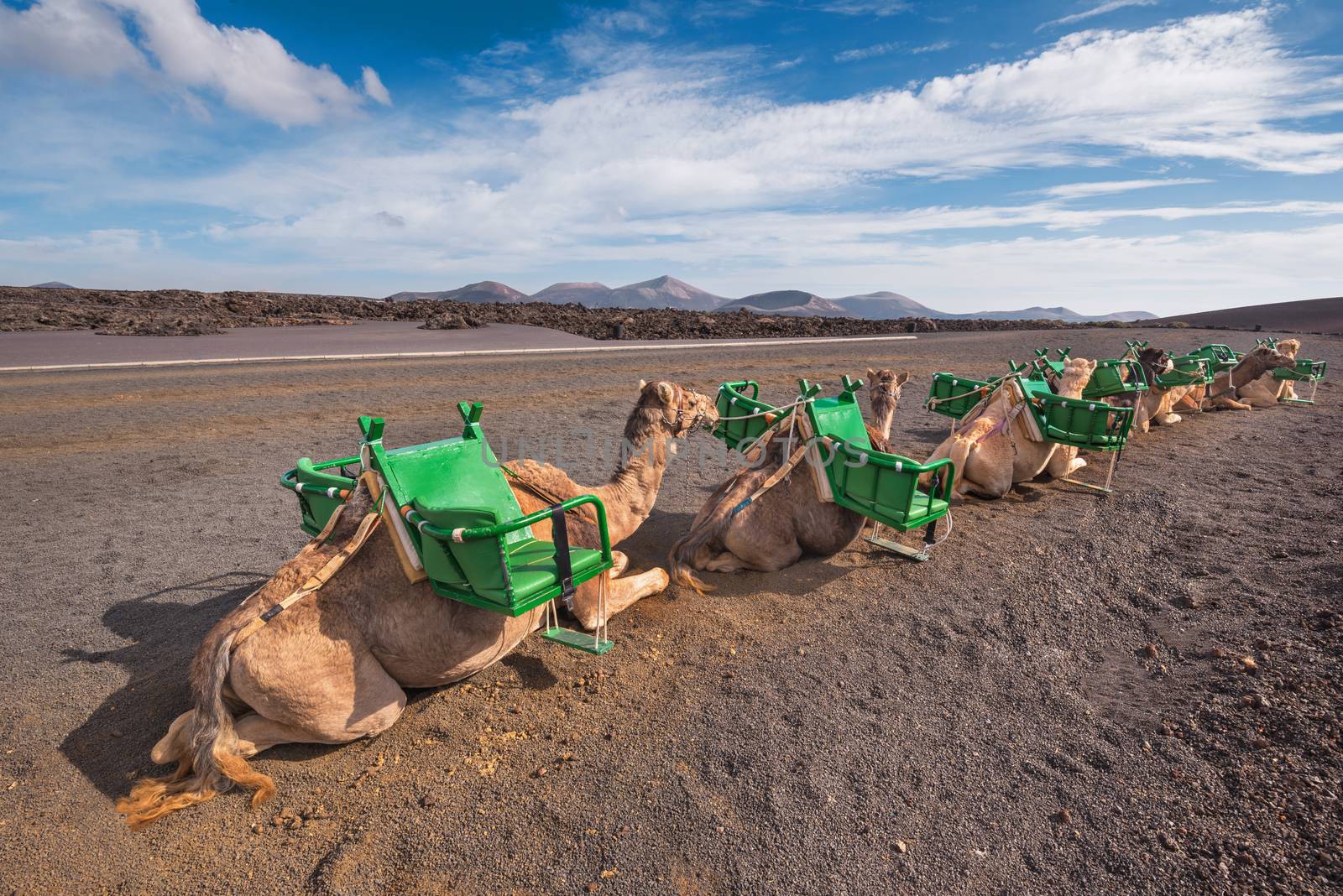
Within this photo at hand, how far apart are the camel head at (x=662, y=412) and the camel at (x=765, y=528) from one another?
99cm

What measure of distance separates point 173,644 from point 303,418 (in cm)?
1045

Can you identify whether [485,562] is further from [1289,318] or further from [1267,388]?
[1289,318]

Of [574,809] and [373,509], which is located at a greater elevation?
[373,509]

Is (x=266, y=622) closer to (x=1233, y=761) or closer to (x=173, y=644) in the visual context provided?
(x=173, y=644)

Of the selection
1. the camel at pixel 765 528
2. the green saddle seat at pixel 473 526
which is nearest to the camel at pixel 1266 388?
the camel at pixel 765 528

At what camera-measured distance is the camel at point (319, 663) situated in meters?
3.33

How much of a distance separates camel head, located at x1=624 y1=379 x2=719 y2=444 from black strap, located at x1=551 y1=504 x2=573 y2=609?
172 centimetres

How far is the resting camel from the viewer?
51.4 ft

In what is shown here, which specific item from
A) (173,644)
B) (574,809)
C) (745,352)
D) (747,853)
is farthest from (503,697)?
(745,352)

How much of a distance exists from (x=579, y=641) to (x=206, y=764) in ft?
6.89

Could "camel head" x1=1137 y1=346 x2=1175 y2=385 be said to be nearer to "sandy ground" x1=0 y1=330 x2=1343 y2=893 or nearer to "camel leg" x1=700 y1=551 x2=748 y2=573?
"sandy ground" x1=0 y1=330 x2=1343 y2=893

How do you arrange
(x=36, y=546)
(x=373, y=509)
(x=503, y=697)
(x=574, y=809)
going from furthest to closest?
(x=36, y=546) < (x=503, y=697) < (x=373, y=509) < (x=574, y=809)

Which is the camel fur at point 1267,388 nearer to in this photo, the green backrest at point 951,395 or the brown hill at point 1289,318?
the green backrest at point 951,395

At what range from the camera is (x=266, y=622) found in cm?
339
